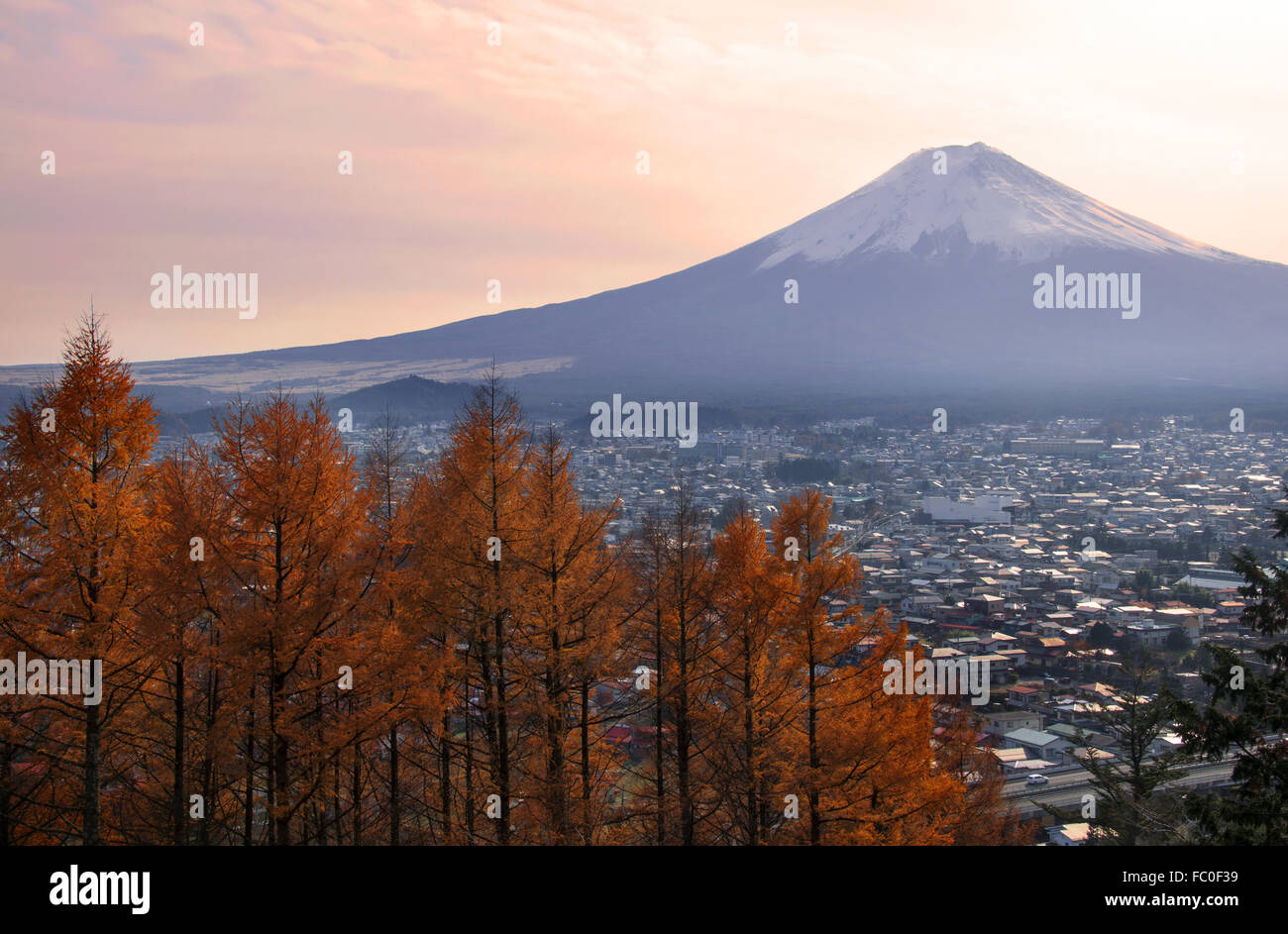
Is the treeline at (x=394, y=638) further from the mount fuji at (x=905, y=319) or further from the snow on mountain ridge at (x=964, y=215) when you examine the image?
the snow on mountain ridge at (x=964, y=215)

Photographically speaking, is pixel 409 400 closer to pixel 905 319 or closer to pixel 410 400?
pixel 410 400

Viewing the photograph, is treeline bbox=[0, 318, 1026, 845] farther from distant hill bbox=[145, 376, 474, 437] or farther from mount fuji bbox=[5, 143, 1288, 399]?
mount fuji bbox=[5, 143, 1288, 399]

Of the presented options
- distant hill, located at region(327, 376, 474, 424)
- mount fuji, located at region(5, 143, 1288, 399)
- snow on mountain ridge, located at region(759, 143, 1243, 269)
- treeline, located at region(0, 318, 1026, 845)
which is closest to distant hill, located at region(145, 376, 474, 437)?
distant hill, located at region(327, 376, 474, 424)

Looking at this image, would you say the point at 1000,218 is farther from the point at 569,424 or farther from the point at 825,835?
the point at 825,835

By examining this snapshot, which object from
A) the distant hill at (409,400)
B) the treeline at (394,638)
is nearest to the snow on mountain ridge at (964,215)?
the distant hill at (409,400)
